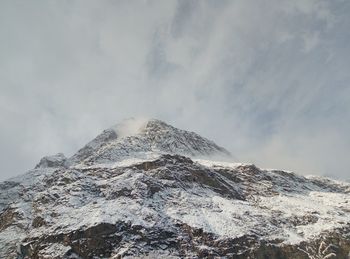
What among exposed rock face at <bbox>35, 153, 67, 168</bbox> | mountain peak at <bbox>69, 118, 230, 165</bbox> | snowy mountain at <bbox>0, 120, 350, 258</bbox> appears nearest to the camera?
snowy mountain at <bbox>0, 120, 350, 258</bbox>

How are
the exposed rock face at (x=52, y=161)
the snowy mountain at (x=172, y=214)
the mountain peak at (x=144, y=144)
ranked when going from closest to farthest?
the snowy mountain at (x=172, y=214) → the mountain peak at (x=144, y=144) → the exposed rock face at (x=52, y=161)

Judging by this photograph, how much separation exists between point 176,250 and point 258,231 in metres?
12.5

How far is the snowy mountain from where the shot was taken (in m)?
49.0

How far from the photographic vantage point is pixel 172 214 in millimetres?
55031

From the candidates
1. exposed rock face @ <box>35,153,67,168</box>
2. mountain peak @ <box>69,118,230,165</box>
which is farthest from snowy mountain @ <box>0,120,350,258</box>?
exposed rock face @ <box>35,153,67,168</box>

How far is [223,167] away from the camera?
83500 millimetres

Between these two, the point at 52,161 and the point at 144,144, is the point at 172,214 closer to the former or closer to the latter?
the point at 144,144

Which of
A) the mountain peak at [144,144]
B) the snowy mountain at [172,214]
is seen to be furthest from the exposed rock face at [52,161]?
the snowy mountain at [172,214]

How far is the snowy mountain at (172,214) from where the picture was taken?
49000 millimetres

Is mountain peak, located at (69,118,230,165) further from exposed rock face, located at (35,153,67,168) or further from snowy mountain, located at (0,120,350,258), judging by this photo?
exposed rock face, located at (35,153,67,168)

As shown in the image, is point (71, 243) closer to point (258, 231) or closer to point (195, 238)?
point (195, 238)

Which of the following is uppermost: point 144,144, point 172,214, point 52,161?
point 52,161

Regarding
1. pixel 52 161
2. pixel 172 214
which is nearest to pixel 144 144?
pixel 52 161

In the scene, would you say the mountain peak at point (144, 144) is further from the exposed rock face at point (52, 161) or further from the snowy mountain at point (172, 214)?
the exposed rock face at point (52, 161)
